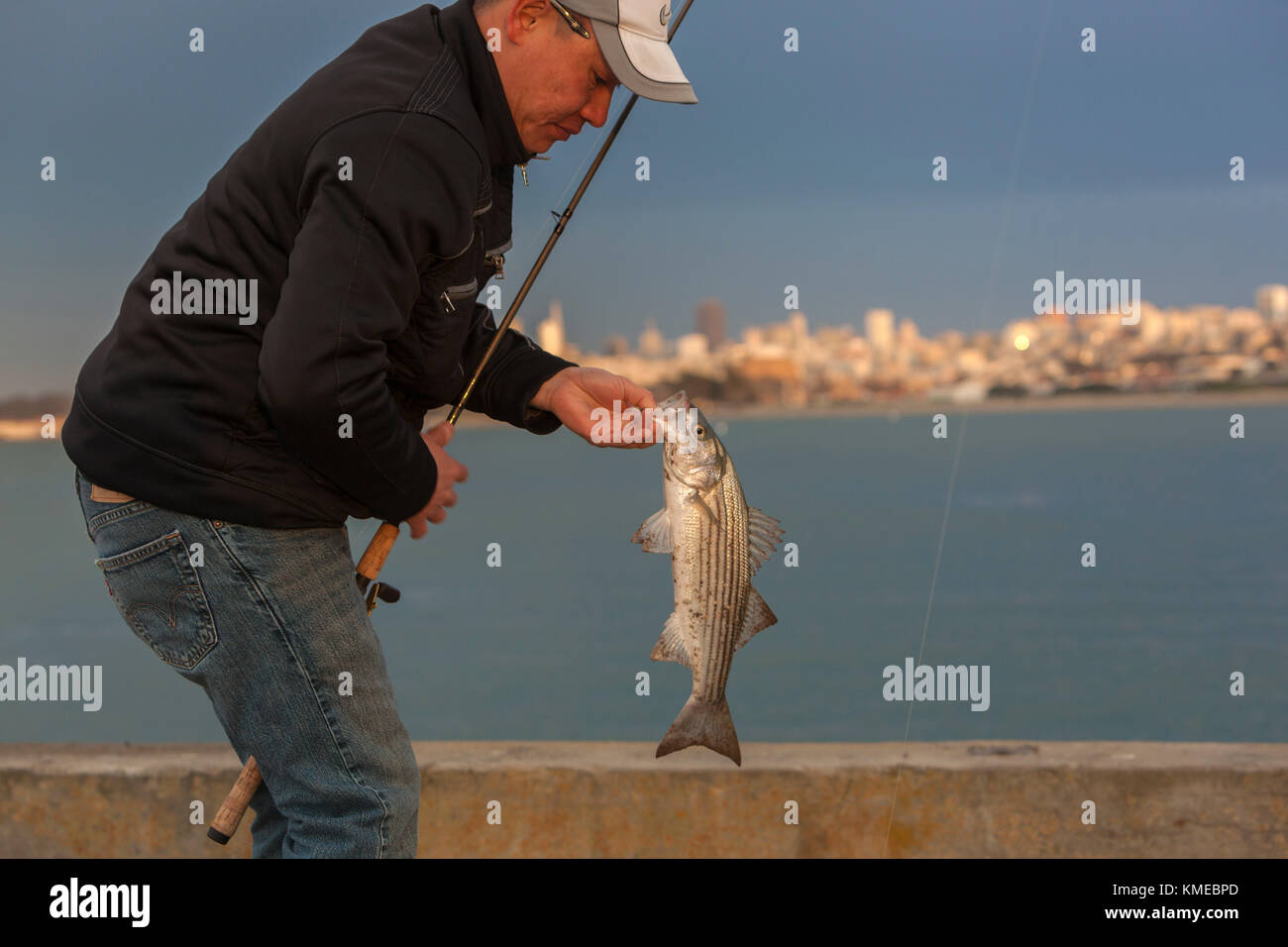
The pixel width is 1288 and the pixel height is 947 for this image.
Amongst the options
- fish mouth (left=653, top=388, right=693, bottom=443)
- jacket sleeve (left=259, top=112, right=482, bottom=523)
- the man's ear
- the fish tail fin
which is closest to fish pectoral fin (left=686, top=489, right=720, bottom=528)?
fish mouth (left=653, top=388, right=693, bottom=443)

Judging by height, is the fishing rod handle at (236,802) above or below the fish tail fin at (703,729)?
below

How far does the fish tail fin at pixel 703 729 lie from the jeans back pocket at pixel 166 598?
39.2 inches

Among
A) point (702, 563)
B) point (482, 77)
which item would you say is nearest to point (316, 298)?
point (482, 77)

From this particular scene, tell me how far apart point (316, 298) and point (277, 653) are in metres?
0.63

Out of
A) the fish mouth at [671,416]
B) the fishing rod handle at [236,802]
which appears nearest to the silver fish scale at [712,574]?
the fish mouth at [671,416]

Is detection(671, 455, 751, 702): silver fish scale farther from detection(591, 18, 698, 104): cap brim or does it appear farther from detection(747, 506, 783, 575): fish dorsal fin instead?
detection(591, 18, 698, 104): cap brim

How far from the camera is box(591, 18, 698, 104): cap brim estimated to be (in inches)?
89.1

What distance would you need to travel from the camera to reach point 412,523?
252 cm

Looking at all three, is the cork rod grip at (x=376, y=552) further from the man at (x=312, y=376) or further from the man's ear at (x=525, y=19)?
the man's ear at (x=525, y=19)

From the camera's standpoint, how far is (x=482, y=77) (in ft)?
7.27

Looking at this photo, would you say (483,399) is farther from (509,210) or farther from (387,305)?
(387,305)

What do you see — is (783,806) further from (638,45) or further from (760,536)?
(638,45)

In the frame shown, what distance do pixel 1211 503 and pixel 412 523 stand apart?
64.5 meters

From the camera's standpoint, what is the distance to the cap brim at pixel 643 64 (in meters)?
2.26
